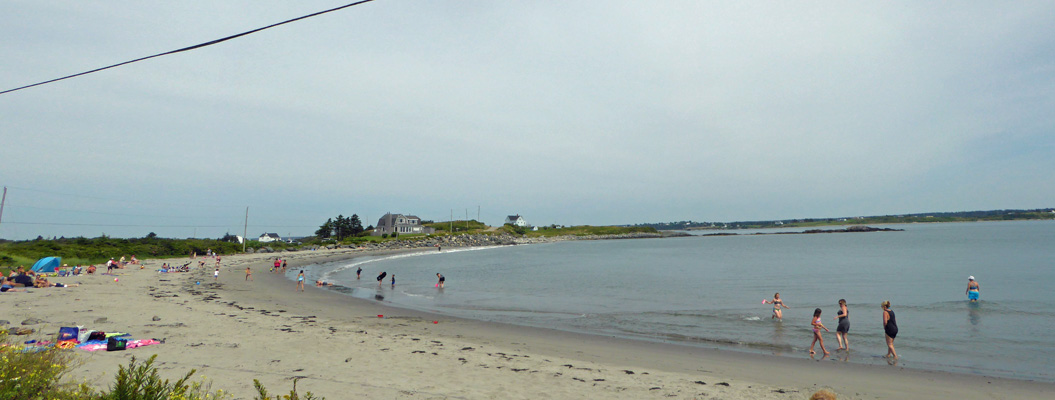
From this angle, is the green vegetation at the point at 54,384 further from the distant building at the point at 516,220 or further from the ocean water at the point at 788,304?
the distant building at the point at 516,220

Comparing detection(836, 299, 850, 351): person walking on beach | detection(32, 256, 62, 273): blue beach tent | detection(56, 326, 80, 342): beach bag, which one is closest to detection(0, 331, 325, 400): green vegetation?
detection(56, 326, 80, 342): beach bag

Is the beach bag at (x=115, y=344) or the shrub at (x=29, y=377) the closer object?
the shrub at (x=29, y=377)

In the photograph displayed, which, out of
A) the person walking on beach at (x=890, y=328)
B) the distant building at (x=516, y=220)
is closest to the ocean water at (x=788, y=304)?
the person walking on beach at (x=890, y=328)

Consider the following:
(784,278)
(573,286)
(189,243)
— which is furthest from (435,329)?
(189,243)

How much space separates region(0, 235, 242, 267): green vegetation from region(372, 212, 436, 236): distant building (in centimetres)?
5176

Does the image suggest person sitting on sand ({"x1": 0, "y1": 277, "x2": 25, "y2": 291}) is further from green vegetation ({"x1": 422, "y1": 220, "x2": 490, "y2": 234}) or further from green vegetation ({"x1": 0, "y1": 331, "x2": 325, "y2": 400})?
green vegetation ({"x1": 422, "y1": 220, "x2": 490, "y2": 234})

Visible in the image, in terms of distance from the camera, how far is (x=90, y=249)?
47219mm

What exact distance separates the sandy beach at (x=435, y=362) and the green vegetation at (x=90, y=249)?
28596 mm

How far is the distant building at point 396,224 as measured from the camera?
119375mm

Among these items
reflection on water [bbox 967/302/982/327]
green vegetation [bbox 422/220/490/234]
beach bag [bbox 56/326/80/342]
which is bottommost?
reflection on water [bbox 967/302/982/327]

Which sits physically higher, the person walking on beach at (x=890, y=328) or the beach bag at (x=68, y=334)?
the beach bag at (x=68, y=334)

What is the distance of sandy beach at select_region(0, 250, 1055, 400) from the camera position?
9453 millimetres

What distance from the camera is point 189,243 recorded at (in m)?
64.6

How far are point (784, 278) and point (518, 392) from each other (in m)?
36.4
